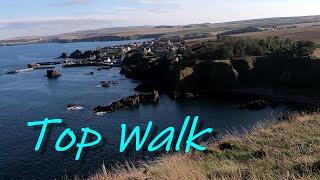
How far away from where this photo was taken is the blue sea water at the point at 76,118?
30.4 metres

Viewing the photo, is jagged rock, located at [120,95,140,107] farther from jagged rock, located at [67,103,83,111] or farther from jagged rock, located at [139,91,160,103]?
jagged rock, located at [67,103,83,111]

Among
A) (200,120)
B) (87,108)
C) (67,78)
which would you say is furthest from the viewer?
(67,78)

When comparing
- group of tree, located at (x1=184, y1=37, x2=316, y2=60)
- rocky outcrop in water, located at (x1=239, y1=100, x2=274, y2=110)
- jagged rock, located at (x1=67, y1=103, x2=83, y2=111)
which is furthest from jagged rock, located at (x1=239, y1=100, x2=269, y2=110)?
group of tree, located at (x1=184, y1=37, x2=316, y2=60)

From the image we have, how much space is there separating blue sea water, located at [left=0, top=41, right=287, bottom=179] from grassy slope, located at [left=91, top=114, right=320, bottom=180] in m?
13.5

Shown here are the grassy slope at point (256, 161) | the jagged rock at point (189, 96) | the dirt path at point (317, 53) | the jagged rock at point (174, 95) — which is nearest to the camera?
the grassy slope at point (256, 161)

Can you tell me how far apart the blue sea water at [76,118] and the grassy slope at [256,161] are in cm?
1347

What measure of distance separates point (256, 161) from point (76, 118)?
3987 cm

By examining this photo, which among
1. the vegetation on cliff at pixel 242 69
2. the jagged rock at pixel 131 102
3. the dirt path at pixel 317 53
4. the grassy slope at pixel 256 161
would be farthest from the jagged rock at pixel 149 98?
the grassy slope at pixel 256 161

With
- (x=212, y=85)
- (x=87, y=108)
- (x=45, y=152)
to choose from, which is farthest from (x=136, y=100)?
(x=45, y=152)

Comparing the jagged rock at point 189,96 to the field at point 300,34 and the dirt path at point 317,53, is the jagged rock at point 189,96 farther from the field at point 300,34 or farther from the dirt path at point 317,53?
the field at point 300,34

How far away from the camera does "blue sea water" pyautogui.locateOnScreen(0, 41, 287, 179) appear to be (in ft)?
99.8

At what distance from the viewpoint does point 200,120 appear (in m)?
44.8

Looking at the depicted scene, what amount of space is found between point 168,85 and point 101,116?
26.4 m

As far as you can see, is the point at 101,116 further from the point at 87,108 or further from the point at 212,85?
the point at 212,85
